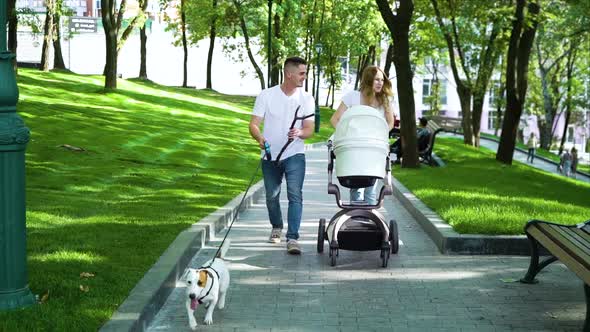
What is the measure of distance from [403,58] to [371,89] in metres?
10.0

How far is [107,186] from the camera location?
1369 cm

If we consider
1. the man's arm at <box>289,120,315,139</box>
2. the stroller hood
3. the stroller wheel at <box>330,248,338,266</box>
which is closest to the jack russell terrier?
the stroller wheel at <box>330,248,338,266</box>

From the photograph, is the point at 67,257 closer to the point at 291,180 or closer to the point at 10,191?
the point at 10,191

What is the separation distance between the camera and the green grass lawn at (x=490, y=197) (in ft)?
32.7

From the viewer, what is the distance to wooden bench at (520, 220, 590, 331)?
5.68m

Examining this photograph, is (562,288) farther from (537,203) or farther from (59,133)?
(59,133)

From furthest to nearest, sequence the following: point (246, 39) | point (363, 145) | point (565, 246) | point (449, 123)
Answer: point (449, 123)
point (246, 39)
point (363, 145)
point (565, 246)

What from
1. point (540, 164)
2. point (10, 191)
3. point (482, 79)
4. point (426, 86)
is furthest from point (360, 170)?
point (426, 86)

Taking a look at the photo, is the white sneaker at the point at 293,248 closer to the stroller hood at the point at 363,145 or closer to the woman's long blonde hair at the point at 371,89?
the stroller hood at the point at 363,145

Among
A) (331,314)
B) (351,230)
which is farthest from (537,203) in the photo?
(331,314)

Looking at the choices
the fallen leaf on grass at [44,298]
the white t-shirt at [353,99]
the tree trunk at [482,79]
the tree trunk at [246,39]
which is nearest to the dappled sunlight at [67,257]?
the fallen leaf on grass at [44,298]

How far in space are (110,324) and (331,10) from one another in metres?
54.7

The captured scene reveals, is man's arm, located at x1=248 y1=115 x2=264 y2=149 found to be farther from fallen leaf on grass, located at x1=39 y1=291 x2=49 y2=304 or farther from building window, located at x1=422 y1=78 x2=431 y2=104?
building window, located at x1=422 y1=78 x2=431 y2=104

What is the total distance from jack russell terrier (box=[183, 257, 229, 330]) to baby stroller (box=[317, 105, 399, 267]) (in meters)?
2.24
